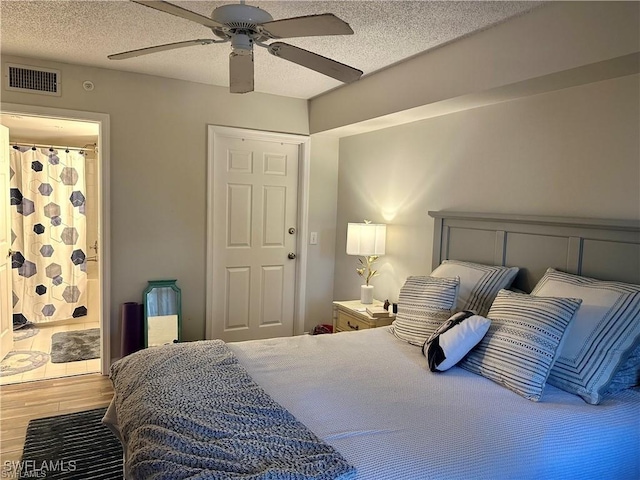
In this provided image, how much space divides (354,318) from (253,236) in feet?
4.43

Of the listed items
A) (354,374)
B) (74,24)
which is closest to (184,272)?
(74,24)

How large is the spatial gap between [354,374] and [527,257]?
1.23m

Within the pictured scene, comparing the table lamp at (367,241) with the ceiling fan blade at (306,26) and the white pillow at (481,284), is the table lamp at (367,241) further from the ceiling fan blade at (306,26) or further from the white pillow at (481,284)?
the ceiling fan blade at (306,26)

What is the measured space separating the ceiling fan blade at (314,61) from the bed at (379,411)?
128 cm

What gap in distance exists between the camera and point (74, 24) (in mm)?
2551

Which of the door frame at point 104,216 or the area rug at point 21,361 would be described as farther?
the area rug at point 21,361

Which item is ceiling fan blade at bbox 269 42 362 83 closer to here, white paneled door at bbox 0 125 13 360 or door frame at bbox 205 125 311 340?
door frame at bbox 205 125 311 340

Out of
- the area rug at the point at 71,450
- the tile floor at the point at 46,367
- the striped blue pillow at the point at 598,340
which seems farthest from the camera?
the tile floor at the point at 46,367

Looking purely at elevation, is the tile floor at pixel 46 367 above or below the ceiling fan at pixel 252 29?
below

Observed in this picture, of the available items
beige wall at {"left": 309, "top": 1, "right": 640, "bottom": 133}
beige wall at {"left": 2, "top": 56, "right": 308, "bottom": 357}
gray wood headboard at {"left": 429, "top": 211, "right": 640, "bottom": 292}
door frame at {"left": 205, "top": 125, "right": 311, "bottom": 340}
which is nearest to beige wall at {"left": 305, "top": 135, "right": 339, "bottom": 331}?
door frame at {"left": 205, "top": 125, "right": 311, "bottom": 340}

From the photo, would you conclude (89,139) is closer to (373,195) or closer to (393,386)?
(373,195)

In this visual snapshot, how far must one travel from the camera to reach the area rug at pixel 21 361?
3.63 meters

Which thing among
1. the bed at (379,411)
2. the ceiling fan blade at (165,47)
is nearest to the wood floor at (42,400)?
the bed at (379,411)

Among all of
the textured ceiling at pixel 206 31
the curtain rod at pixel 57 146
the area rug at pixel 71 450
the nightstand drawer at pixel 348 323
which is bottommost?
the area rug at pixel 71 450
